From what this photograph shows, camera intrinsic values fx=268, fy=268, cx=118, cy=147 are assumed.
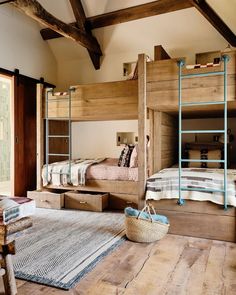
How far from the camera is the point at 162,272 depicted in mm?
2053

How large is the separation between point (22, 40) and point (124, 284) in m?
4.45

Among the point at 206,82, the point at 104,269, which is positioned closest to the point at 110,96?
the point at 206,82

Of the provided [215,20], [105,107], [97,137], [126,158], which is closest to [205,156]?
[126,158]

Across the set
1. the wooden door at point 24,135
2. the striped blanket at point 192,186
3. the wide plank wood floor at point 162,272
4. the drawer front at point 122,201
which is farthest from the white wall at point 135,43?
the wide plank wood floor at point 162,272

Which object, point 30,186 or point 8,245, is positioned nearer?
point 8,245

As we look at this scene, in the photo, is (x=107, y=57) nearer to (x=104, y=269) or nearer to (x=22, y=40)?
(x=22, y=40)

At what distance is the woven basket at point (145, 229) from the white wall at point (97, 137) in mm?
2647

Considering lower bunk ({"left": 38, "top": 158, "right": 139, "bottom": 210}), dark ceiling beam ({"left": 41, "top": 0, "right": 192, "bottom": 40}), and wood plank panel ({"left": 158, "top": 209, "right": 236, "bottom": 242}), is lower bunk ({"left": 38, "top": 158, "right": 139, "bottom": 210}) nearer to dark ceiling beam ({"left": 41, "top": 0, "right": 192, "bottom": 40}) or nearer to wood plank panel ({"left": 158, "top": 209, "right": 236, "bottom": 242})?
wood plank panel ({"left": 158, "top": 209, "right": 236, "bottom": 242})

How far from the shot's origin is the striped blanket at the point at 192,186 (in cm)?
271

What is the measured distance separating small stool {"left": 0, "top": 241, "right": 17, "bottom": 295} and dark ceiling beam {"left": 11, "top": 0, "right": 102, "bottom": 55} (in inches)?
113

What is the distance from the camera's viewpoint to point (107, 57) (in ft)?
17.5

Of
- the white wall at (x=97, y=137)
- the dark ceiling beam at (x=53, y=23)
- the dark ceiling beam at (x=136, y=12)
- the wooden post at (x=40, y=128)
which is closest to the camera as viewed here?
the dark ceiling beam at (x=53, y=23)

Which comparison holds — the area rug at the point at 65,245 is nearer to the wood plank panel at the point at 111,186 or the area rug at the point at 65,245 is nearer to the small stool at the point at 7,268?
the small stool at the point at 7,268

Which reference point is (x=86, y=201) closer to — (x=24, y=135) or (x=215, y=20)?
(x=24, y=135)
